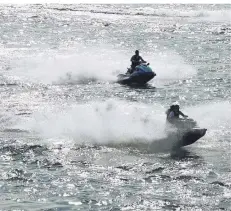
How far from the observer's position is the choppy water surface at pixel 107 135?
760 inches

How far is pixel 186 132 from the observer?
24641mm

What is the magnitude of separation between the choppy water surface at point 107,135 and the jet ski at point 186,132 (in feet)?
1.35

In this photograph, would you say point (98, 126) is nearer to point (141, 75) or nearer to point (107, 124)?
point (107, 124)

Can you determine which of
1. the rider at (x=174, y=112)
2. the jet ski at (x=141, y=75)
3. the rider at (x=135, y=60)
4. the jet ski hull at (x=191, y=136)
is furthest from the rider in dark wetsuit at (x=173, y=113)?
the rider at (x=135, y=60)

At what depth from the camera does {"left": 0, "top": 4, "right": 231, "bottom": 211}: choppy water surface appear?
1931 cm

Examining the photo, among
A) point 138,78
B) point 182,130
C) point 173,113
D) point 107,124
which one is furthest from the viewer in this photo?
point 138,78

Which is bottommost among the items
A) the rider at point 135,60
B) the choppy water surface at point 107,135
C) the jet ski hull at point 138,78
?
the choppy water surface at point 107,135

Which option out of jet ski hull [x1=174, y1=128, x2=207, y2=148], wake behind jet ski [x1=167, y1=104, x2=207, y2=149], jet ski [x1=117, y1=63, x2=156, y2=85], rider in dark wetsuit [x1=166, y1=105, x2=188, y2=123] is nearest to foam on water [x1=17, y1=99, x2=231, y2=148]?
wake behind jet ski [x1=167, y1=104, x2=207, y2=149]

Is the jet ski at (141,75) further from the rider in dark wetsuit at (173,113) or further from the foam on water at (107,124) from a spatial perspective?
the rider in dark wetsuit at (173,113)

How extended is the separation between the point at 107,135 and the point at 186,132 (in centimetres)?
374

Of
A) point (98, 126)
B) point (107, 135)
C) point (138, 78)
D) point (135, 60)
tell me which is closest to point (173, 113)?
point (107, 135)

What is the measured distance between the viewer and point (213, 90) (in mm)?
40406

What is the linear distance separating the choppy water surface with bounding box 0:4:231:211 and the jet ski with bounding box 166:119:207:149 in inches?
16.2

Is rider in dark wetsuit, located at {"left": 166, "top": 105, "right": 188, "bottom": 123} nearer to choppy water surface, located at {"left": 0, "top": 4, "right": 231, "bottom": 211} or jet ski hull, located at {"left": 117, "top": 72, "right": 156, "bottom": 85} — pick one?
choppy water surface, located at {"left": 0, "top": 4, "right": 231, "bottom": 211}
